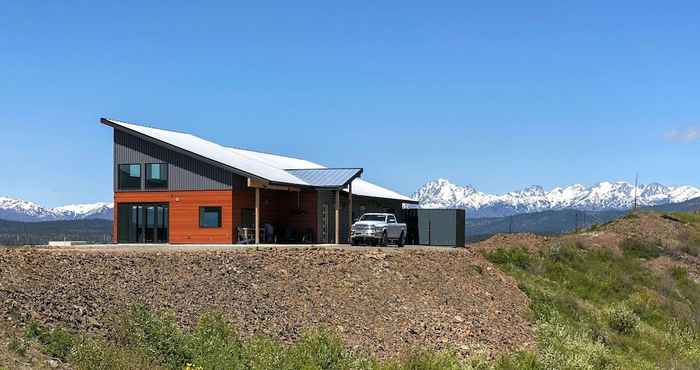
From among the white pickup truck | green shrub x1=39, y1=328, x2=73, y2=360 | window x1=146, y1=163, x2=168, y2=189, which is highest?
window x1=146, y1=163, x2=168, y2=189

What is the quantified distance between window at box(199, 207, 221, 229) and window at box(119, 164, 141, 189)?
4.55 metres

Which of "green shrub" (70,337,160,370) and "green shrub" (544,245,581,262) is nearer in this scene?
"green shrub" (70,337,160,370)

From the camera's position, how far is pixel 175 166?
4078 centimetres

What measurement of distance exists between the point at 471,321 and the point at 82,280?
1381cm

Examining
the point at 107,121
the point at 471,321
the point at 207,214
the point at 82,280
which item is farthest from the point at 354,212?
the point at 82,280

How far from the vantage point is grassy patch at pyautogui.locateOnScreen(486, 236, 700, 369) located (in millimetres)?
28469

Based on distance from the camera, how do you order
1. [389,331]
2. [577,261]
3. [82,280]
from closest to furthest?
[82,280] < [389,331] < [577,261]

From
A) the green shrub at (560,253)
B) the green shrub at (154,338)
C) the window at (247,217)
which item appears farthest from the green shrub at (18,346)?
the green shrub at (560,253)

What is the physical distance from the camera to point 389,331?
904 inches

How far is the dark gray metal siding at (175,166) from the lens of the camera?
130ft

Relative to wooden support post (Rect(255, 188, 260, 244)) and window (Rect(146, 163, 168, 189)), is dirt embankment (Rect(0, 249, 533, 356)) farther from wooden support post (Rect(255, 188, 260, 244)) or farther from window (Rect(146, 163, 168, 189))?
window (Rect(146, 163, 168, 189))

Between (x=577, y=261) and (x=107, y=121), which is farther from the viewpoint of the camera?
(x=577, y=261)

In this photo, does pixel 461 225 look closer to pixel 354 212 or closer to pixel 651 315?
pixel 354 212

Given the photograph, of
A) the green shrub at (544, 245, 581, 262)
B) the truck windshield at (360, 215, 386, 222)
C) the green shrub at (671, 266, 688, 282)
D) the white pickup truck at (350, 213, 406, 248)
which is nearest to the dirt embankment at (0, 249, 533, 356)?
the white pickup truck at (350, 213, 406, 248)
